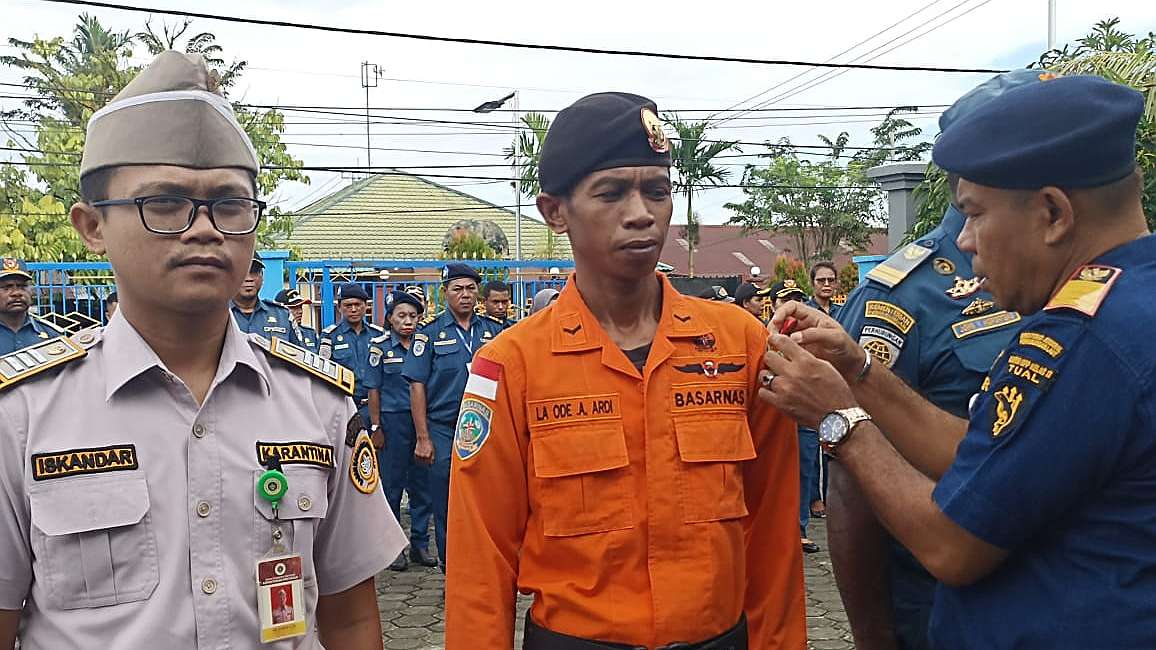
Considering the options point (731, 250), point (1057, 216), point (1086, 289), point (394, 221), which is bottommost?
point (1086, 289)

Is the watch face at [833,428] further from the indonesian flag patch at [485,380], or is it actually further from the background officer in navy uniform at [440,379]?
the background officer in navy uniform at [440,379]

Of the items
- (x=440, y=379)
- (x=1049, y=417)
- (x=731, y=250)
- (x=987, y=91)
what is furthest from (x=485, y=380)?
(x=731, y=250)

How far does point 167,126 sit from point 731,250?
2060 inches

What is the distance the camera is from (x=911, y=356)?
2.33m

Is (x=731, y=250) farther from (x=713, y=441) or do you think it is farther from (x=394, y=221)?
(x=713, y=441)

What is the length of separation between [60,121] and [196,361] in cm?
3233

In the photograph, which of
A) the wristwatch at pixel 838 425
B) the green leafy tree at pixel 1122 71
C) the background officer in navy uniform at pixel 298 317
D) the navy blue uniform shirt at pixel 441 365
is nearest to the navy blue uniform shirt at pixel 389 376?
the navy blue uniform shirt at pixel 441 365

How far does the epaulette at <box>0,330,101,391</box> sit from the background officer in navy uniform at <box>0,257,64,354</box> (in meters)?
6.95

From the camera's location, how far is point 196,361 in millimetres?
1817

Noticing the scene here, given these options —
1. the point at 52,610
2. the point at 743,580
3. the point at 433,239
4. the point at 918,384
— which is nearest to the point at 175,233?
the point at 52,610

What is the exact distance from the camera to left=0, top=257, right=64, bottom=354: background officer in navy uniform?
7.95 metres

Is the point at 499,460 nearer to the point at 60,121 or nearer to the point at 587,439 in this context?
the point at 587,439

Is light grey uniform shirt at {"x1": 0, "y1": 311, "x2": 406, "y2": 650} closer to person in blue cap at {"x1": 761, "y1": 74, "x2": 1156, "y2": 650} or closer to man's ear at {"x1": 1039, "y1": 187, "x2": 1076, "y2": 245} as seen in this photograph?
person in blue cap at {"x1": 761, "y1": 74, "x2": 1156, "y2": 650}

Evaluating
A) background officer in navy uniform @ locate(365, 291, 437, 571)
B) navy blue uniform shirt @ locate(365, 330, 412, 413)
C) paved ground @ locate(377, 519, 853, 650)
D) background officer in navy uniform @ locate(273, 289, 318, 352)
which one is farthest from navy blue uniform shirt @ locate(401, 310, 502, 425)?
background officer in navy uniform @ locate(273, 289, 318, 352)
